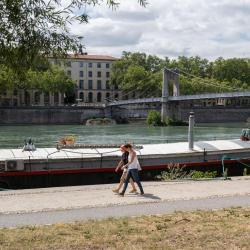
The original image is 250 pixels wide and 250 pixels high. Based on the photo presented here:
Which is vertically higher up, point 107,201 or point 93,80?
point 93,80

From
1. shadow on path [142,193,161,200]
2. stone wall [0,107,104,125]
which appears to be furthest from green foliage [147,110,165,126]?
shadow on path [142,193,161,200]

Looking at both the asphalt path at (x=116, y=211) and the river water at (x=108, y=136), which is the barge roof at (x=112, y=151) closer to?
the asphalt path at (x=116, y=211)

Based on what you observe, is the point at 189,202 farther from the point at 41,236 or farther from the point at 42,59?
the point at 42,59

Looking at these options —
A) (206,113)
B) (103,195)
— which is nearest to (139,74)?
(206,113)

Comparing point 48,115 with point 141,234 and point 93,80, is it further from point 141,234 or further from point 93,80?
point 141,234

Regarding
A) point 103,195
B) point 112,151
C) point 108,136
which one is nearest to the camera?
point 103,195

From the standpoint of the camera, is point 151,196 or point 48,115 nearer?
point 151,196

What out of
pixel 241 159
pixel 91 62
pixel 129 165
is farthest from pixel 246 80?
pixel 129 165

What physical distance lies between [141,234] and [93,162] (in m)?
11.0

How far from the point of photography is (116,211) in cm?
1033

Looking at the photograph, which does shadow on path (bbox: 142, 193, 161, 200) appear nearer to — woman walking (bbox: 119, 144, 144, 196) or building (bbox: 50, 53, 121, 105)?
woman walking (bbox: 119, 144, 144, 196)

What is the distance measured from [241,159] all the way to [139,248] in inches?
573

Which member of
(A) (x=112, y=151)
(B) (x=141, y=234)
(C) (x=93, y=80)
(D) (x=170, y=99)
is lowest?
(D) (x=170, y=99)

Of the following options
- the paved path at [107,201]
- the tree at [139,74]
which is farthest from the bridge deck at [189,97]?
the paved path at [107,201]
